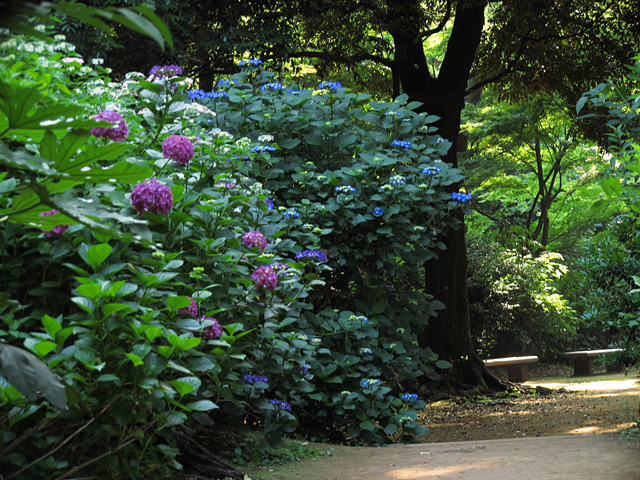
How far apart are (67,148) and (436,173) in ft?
13.9

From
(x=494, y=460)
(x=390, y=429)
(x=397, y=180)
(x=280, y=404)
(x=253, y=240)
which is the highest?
(x=397, y=180)

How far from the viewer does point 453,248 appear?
366 inches

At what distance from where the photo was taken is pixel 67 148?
109cm

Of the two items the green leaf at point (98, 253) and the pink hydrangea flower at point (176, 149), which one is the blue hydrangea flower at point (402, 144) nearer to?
the pink hydrangea flower at point (176, 149)

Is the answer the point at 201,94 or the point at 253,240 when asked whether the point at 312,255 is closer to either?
the point at 253,240

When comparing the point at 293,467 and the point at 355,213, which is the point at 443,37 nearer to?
the point at 355,213

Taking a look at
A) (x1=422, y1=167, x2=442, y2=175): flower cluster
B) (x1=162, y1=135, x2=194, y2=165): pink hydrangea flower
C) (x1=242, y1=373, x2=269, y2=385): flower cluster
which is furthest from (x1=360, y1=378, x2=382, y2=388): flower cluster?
(x1=162, y1=135, x2=194, y2=165): pink hydrangea flower

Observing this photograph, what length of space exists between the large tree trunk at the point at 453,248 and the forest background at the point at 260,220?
0.03m

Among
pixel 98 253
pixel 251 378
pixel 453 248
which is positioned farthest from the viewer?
pixel 453 248

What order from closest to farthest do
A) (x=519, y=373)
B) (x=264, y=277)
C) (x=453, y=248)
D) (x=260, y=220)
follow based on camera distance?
1. (x=264, y=277)
2. (x=260, y=220)
3. (x=453, y=248)
4. (x=519, y=373)

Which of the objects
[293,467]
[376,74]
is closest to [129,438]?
[293,467]

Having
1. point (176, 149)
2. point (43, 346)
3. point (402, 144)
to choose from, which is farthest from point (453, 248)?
point (43, 346)

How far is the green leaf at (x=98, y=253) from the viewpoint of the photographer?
213cm

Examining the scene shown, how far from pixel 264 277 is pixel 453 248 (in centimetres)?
663
